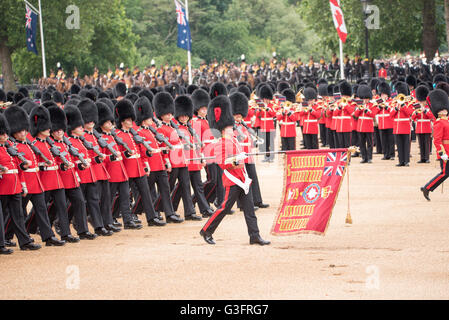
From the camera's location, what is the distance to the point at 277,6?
69.2m

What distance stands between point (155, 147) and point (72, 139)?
1200 millimetres

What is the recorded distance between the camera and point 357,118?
17.4 meters

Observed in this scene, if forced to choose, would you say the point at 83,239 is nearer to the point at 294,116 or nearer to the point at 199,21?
the point at 294,116

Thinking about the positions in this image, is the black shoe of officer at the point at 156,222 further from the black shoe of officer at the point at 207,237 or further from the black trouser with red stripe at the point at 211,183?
the black shoe of officer at the point at 207,237

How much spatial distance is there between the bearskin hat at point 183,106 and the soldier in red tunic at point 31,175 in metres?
2.58

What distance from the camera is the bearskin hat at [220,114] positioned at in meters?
9.20

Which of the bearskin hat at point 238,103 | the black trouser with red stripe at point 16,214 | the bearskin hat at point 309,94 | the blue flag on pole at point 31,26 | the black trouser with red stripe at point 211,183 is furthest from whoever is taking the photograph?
the blue flag on pole at point 31,26

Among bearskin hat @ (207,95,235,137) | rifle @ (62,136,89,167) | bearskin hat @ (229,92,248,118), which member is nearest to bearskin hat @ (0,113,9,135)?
rifle @ (62,136,89,167)

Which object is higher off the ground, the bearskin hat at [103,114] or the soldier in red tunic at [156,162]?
the bearskin hat at [103,114]

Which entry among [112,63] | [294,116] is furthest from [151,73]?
[294,116]

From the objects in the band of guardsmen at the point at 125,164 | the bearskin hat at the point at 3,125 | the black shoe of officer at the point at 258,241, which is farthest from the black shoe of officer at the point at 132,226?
the bearskin hat at the point at 3,125

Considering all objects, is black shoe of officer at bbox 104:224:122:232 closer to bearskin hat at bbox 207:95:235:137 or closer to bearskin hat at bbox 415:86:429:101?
bearskin hat at bbox 207:95:235:137

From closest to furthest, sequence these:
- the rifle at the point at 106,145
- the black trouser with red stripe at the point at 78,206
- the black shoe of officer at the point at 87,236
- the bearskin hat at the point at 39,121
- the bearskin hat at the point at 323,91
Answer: the bearskin hat at the point at 39,121, the black trouser with red stripe at the point at 78,206, the black shoe of officer at the point at 87,236, the rifle at the point at 106,145, the bearskin hat at the point at 323,91

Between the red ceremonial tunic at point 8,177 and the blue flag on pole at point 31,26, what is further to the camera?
the blue flag on pole at point 31,26
